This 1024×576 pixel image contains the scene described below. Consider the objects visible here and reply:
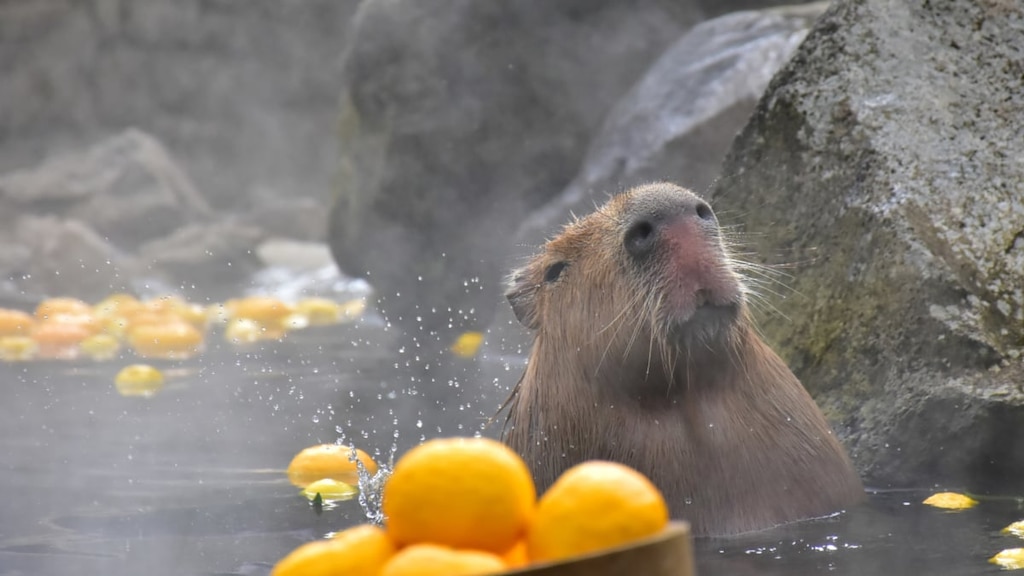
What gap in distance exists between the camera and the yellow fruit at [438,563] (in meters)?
1.58

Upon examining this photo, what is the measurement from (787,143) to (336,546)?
2904 mm

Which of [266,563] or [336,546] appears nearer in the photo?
[336,546]

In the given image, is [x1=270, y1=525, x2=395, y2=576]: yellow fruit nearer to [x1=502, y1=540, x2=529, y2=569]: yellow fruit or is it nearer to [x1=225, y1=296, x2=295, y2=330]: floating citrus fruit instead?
[x1=502, y1=540, x2=529, y2=569]: yellow fruit

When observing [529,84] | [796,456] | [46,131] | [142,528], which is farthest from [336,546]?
[46,131]

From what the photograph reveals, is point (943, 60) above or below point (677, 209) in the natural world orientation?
above

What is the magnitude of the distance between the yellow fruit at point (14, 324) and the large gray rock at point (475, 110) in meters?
2.34

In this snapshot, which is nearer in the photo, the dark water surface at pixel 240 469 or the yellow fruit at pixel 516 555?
the yellow fruit at pixel 516 555

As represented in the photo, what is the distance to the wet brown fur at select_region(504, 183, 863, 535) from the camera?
299 cm

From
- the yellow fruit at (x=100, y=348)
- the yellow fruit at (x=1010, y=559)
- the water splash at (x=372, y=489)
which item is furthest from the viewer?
the yellow fruit at (x=100, y=348)

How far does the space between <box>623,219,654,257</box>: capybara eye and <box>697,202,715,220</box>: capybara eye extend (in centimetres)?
12

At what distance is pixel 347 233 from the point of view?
906 cm

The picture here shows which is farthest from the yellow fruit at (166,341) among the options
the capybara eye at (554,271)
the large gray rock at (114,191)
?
the large gray rock at (114,191)

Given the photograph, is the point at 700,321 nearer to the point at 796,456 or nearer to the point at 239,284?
the point at 796,456

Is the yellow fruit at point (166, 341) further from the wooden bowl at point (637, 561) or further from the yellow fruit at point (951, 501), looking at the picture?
the wooden bowl at point (637, 561)
